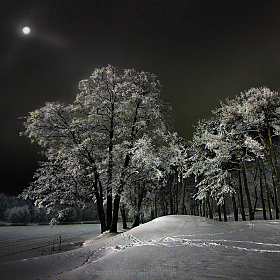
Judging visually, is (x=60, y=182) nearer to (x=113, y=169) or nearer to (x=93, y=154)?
(x=93, y=154)

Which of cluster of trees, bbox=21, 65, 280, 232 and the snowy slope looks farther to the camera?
cluster of trees, bbox=21, 65, 280, 232

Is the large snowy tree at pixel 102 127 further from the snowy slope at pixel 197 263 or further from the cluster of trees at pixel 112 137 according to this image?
the snowy slope at pixel 197 263

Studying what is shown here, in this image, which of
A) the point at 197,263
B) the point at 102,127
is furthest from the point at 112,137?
the point at 197,263

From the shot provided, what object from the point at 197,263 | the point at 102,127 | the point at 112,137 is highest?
the point at 102,127

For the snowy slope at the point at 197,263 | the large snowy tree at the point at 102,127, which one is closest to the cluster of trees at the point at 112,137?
the large snowy tree at the point at 102,127

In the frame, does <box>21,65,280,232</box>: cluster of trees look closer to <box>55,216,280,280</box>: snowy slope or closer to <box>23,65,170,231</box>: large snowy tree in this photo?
<box>23,65,170,231</box>: large snowy tree

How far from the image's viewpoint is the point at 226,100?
18.1m

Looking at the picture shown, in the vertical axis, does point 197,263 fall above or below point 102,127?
below

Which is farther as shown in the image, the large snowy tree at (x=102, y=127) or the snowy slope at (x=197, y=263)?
the large snowy tree at (x=102, y=127)

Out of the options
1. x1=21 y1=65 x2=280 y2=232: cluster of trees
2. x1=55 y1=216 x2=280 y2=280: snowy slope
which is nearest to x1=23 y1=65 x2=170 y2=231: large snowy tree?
x1=21 y1=65 x2=280 y2=232: cluster of trees

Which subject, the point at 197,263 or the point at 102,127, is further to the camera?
the point at 102,127

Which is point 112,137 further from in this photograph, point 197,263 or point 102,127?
point 197,263

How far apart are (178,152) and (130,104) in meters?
4.76

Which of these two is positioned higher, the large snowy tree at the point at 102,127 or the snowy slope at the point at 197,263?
the large snowy tree at the point at 102,127
